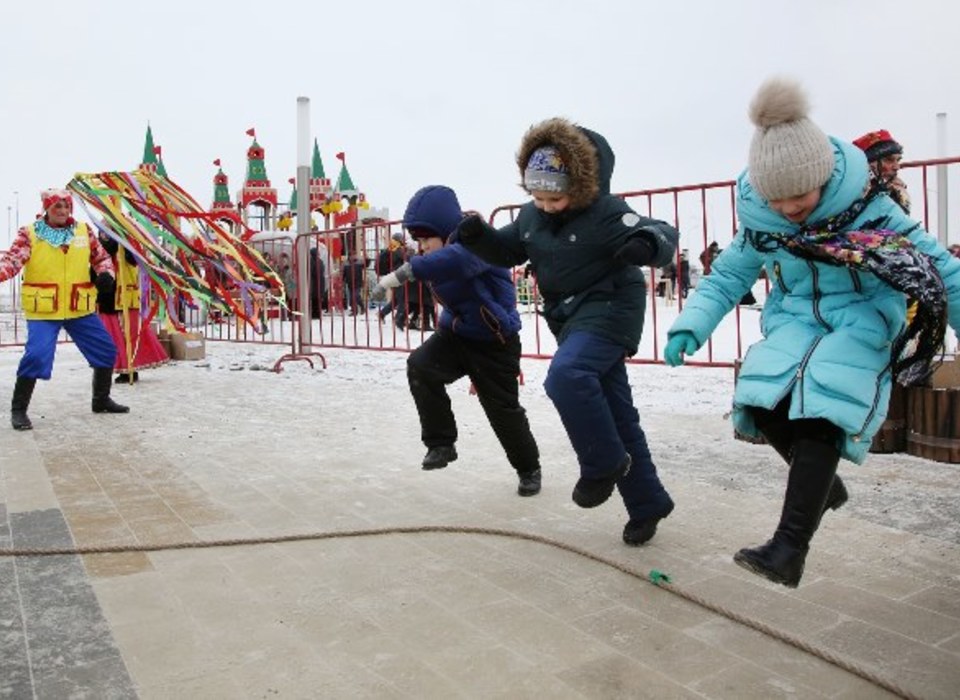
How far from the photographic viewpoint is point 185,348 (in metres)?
11.7

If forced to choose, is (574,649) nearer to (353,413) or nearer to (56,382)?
(353,413)

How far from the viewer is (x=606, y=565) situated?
3121 mm

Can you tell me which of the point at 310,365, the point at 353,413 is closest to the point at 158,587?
the point at 353,413

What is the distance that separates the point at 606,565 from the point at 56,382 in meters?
8.03

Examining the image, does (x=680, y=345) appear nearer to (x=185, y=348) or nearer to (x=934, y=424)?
(x=934, y=424)

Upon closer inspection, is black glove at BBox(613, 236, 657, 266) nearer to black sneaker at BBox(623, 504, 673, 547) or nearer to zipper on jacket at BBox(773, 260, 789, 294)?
zipper on jacket at BBox(773, 260, 789, 294)

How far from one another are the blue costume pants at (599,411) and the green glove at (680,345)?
1.29 feet

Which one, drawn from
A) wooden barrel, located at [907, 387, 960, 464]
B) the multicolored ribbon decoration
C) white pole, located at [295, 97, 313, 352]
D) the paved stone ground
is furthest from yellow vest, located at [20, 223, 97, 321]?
wooden barrel, located at [907, 387, 960, 464]

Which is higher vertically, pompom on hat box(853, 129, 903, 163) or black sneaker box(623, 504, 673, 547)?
pompom on hat box(853, 129, 903, 163)

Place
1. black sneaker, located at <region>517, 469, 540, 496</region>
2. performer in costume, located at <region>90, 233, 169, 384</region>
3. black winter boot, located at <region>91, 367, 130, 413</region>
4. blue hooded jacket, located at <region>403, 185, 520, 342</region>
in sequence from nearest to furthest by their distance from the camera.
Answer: blue hooded jacket, located at <region>403, 185, 520, 342</region> < black sneaker, located at <region>517, 469, 540, 496</region> < black winter boot, located at <region>91, 367, 130, 413</region> < performer in costume, located at <region>90, 233, 169, 384</region>

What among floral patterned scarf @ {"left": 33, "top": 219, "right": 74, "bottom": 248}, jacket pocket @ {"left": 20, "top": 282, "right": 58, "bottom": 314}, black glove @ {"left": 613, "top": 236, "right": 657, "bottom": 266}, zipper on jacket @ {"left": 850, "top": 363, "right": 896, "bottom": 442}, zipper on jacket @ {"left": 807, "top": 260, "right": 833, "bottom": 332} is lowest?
zipper on jacket @ {"left": 850, "top": 363, "right": 896, "bottom": 442}

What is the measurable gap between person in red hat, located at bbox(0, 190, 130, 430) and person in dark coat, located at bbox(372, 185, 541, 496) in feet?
12.4

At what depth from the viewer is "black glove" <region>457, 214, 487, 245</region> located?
332 cm

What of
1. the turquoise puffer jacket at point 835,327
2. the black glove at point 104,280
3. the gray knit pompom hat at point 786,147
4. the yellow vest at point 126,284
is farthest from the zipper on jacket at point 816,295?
the yellow vest at point 126,284
